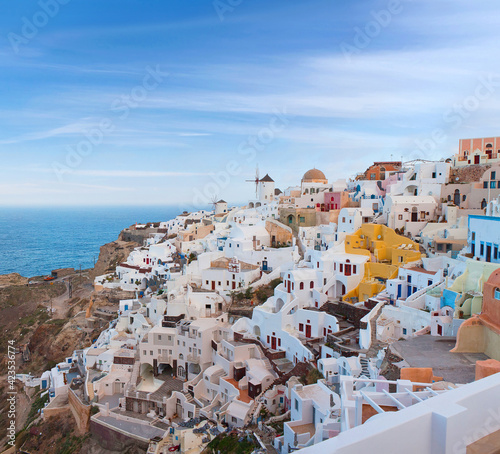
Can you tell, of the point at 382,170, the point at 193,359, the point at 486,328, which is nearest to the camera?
the point at 486,328

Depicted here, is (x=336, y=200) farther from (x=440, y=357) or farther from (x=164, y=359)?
(x=440, y=357)

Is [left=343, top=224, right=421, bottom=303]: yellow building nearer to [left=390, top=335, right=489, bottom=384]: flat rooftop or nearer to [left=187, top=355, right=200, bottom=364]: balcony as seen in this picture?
[left=187, top=355, right=200, bottom=364]: balcony

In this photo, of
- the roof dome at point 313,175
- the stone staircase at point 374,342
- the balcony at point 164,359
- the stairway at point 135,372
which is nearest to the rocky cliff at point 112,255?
the roof dome at point 313,175

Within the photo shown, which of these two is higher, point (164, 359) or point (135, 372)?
point (164, 359)

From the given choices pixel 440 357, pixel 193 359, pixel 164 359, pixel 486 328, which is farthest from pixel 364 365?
pixel 164 359

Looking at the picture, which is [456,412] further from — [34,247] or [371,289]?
[34,247]

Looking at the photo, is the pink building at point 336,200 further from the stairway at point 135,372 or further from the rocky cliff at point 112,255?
the rocky cliff at point 112,255

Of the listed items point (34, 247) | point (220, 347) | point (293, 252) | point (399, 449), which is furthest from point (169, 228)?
point (34, 247)
